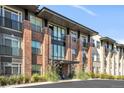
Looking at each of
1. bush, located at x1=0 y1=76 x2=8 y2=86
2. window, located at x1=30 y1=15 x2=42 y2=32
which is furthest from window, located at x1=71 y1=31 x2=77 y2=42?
bush, located at x1=0 y1=76 x2=8 y2=86

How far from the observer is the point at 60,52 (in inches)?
1470

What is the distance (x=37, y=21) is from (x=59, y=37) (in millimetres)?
6238

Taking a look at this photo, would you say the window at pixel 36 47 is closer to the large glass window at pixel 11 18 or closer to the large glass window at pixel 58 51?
the large glass window at pixel 11 18

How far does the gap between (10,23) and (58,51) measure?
→ 11.2m

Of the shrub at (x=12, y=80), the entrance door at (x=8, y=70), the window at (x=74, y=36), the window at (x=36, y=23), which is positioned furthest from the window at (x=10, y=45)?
the window at (x=74, y=36)

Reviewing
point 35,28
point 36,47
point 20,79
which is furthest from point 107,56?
point 20,79

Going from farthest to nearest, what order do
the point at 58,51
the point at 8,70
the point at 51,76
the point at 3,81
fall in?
1. the point at 58,51
2. the point at 51,76
3. the point at 8,70
4. the point at 3,81

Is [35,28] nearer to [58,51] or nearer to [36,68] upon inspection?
[36,68]

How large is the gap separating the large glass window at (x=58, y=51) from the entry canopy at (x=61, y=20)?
10.4 feet

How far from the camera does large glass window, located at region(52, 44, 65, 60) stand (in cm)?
3549

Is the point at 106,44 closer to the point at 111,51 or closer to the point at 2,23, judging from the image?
the point at 111,51

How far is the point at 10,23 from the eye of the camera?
26.9 meters

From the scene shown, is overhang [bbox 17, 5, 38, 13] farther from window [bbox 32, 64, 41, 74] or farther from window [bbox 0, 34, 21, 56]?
window [bbox 32, 64, 41, 74]

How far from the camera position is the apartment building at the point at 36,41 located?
26.6 metres
